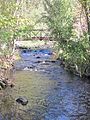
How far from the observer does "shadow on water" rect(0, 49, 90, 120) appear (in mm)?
20766

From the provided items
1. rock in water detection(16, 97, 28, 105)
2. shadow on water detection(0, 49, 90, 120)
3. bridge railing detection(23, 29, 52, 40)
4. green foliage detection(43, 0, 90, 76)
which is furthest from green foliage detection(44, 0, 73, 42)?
rock in water detection(16, 97, 28, 105)

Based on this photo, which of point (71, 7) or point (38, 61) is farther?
point (38, 61)

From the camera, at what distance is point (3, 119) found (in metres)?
19.6

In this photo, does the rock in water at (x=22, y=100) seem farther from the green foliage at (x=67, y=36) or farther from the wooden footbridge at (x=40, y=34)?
the green foliage at (x=67, y=36)

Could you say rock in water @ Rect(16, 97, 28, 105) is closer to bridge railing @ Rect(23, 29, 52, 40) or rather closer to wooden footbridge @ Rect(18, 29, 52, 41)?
wooden footbridge @ Rect(18, 29, 52, 41)

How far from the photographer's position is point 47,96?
25.3 m

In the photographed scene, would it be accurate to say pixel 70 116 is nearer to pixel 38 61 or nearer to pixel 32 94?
pixel 32 94

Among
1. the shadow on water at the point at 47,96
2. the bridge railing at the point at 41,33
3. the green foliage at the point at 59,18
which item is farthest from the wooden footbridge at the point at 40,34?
the shadow on water at the point at 47,96

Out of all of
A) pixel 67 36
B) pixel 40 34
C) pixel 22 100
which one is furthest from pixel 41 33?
pixel 22 100

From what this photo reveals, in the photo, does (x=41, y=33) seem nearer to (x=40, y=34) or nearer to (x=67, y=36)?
(x=40, y=34)

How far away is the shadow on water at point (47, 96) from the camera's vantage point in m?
20.8

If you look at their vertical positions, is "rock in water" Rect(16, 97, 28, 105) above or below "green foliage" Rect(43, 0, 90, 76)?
below

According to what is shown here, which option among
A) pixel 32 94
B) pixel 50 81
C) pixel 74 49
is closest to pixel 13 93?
pixel 32 94

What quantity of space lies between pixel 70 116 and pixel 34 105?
3.01m
